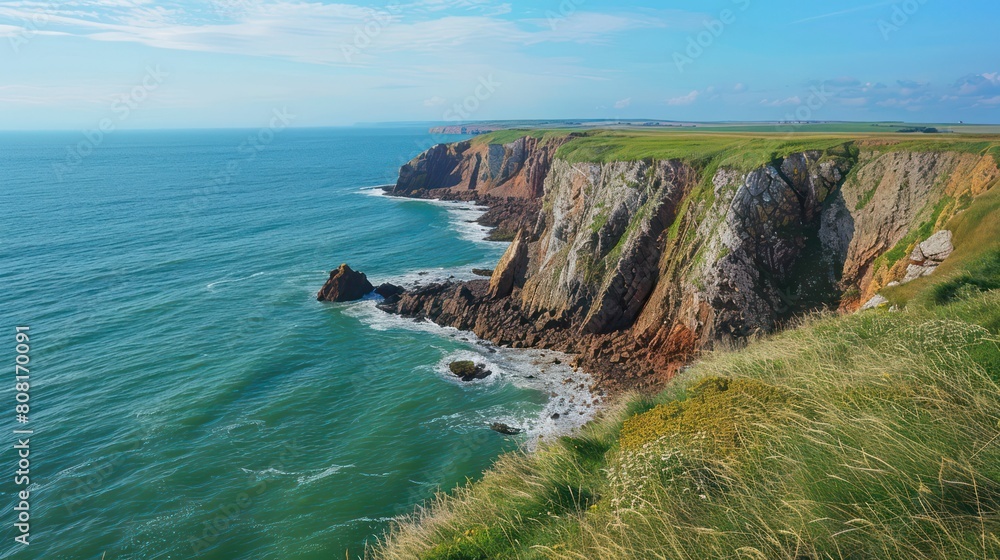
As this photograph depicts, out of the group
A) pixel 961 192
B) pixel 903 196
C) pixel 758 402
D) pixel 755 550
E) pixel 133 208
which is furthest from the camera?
pixel 133 208

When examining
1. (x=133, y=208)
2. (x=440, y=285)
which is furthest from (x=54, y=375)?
(x=133, y=208)

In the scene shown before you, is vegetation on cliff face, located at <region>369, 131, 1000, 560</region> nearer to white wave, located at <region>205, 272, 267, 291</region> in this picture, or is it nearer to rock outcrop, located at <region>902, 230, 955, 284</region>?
rock outcrop, located at <region>902, 230, 955, 284</region>

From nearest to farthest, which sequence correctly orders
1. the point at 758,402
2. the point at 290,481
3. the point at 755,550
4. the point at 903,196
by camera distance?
1. the point at 755,550
2. the point at 758,402
3. the point at 290,481
4. the point at 903,196

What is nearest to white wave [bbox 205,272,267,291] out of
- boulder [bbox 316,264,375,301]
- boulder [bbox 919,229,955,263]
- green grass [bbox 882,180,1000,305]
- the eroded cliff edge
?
boulder [bbox 316,264,375,301]

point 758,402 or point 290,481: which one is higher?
point 758,402

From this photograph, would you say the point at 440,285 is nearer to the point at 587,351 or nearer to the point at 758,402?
the point at 587,351

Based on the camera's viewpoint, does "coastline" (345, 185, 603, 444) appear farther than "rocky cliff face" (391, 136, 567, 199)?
No
